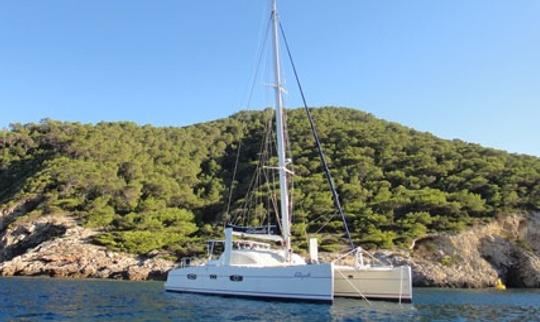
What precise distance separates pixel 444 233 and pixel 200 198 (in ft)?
122

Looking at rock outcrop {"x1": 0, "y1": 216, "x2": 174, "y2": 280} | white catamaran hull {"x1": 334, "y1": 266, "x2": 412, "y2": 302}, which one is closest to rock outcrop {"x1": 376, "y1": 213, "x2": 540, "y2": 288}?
white catamaran hull {"x1": 334, "y1": 266, "x2": 412, "y2": 302}

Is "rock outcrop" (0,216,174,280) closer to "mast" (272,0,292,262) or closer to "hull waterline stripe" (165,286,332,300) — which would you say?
"hull waterline stripe" (165,286,332,300)

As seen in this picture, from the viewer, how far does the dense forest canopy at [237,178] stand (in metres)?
57.8

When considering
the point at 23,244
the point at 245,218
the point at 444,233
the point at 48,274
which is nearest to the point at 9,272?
the point at 48,274

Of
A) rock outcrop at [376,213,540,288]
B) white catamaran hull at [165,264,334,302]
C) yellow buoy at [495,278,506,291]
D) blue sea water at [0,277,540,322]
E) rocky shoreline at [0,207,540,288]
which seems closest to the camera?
blue sea water at [0,277,540,322]

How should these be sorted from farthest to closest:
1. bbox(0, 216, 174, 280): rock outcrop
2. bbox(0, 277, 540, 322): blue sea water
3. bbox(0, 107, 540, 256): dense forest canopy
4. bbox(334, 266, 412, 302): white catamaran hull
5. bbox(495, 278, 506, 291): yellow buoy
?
1. bbox(0, 107, 540, 256): dense forest canopy
2. bbox(0, 216, 174, 280): rock outcrop
3. bbox(495, 278, 506, 291): yellow buoy
4. bbox(334, 266, 412, 302): white catamaran hull
5. bbox(0, 277, 540, 322): blue sea water

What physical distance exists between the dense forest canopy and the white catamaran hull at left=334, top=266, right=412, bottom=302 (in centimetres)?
2485

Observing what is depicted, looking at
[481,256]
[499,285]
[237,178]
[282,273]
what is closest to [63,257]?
[237,178]

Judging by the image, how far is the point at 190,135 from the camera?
10600 cm

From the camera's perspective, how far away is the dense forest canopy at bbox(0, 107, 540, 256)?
57.8 meters

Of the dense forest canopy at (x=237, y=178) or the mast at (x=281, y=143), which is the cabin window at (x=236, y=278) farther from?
the dense forest canopy at (x=237, y=178)

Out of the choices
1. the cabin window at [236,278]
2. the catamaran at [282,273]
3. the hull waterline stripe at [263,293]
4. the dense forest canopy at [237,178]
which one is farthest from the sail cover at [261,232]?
the dense forest canopy at [237,178]

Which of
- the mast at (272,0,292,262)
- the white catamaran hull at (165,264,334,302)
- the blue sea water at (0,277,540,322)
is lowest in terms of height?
the blue sea water at (0,277,540,322)

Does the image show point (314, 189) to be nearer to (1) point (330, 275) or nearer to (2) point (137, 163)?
(2) point (137, 163)
